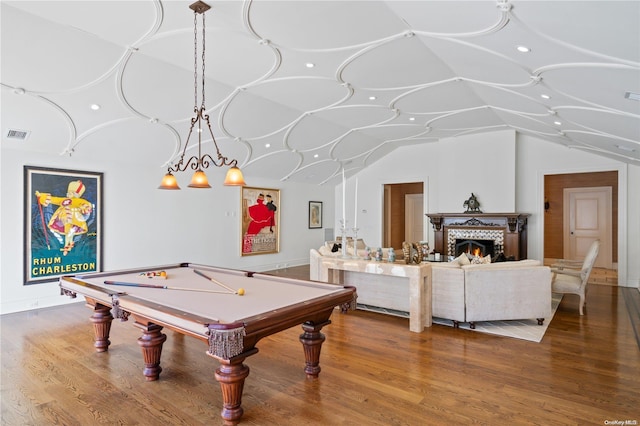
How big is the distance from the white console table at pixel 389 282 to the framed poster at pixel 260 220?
3.54 meters

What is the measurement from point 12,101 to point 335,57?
13.2 ft

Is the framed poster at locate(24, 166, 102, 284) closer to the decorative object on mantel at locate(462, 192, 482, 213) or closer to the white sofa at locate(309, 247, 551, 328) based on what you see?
the white sofa at locate(309, 247, 551, 328)

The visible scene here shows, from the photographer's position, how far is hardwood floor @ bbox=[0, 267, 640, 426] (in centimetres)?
261

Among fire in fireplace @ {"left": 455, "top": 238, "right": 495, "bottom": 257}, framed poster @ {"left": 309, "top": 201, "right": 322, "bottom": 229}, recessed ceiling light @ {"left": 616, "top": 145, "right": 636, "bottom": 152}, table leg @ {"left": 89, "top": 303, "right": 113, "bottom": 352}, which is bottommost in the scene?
table leg @ {"left": 89, "top": 303, "right": 113, "bottom": 352}

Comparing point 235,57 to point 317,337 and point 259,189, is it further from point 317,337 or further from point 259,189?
point 259,189

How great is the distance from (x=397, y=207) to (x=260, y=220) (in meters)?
5.11

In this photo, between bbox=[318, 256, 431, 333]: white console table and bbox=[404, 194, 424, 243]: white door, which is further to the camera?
bbox=[404, 194, 424, 243]: white door

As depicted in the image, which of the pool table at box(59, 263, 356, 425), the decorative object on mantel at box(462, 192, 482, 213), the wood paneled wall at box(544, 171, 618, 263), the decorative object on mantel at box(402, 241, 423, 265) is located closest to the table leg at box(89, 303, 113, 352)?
the pool table at box(59, 263, 356, 425)

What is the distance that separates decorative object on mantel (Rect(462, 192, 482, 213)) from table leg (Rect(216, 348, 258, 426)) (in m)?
7.35

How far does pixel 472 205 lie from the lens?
8516mm

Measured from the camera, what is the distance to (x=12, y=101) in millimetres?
4484

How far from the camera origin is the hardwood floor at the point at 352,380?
2611mm

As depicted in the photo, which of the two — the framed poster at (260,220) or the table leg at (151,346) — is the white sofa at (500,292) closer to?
the table leg at (151,346)

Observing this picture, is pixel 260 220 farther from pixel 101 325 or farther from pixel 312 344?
pixel 312 344
